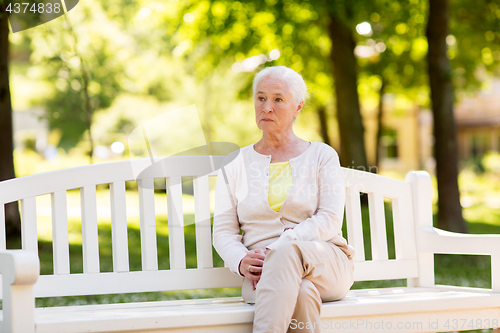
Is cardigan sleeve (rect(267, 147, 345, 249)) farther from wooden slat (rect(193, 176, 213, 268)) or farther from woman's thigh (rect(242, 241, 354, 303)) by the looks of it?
wooden slat (rect(193, 176, 213, 268))

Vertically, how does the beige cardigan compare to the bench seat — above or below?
above

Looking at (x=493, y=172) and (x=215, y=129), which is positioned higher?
(x=215, y=129)

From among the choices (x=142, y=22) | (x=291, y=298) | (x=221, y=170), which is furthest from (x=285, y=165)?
(x=142, y=22)

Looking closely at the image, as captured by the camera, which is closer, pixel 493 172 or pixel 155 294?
pixel 155 294

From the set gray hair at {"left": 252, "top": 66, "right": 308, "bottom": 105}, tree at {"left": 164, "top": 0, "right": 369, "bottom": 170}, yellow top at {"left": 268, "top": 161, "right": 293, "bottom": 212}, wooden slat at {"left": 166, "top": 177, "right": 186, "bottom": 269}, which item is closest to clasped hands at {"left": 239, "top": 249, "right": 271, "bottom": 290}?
yellow top at {"left": 268, "top": 161, "right": 293, "bottom": 212}

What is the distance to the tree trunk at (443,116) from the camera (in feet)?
23.0

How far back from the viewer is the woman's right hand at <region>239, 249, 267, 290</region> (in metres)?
2.72

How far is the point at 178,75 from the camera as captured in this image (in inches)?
946

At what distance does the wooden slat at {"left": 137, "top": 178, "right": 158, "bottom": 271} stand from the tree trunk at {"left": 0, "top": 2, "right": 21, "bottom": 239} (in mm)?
3763

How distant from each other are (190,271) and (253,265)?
53 centimetres

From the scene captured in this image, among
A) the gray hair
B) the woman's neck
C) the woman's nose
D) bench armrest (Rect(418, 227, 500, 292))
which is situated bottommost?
bench armrest (Rect(418, 227, 500, 292))

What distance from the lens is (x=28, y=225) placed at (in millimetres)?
2908

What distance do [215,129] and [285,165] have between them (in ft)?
65.0

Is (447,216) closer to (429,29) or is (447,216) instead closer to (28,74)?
(429,29)
